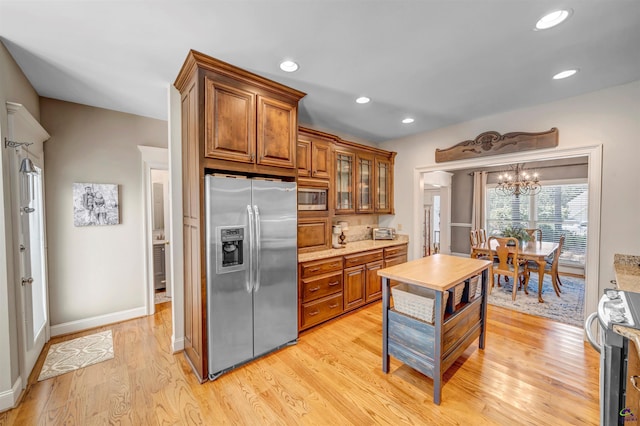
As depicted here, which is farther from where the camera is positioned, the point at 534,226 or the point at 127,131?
the point at 534,226

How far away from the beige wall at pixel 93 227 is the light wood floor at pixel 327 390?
54cm

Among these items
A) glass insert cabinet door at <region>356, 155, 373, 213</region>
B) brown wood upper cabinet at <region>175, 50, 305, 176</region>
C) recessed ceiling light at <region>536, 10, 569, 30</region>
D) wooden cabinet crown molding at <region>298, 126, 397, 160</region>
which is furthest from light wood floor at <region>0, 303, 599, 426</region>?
recessed ceiling light at <region>536, 10, 569, 30</region>

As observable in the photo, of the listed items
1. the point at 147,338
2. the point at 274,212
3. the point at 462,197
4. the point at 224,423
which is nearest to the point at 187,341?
the point at 147,338

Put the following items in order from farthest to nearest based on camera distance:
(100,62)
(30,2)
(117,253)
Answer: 1. (117,253)
2. (100,62)
3. (30,2)

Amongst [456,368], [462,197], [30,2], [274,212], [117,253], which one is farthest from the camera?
[462,197]

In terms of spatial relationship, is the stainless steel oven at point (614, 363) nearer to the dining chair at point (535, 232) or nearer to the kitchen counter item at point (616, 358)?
the kitchen counter item at point (616, 358)

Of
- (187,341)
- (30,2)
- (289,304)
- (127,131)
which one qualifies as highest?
(30,2)

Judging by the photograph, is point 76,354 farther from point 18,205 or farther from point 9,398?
point 18,205

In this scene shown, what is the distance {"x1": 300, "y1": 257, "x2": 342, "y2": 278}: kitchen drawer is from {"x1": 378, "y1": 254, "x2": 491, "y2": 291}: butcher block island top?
101 cm

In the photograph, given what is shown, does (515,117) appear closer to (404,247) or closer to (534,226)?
(404,247)

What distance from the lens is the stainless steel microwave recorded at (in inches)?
135

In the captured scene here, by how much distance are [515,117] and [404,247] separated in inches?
94.4

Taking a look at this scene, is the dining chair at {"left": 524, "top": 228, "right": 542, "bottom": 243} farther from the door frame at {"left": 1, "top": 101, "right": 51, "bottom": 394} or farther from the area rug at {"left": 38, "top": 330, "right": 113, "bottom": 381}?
the door frame at {"left": 1, "top": 101, "right": 51, "bottom": 394}

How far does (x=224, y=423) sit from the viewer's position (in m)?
1.81
